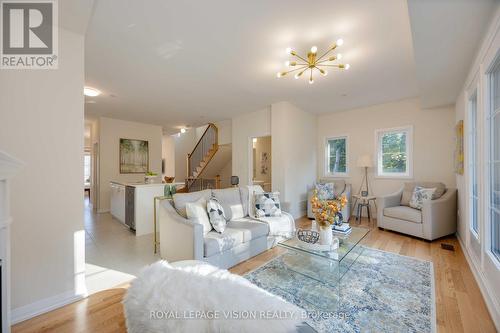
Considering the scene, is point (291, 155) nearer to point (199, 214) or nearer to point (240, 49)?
point (240, 49)

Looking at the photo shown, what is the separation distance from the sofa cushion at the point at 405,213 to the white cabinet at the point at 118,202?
5397 mm

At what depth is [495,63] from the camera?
1963 millimetres

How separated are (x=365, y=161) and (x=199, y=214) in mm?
4001

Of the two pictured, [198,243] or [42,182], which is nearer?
[42,182]

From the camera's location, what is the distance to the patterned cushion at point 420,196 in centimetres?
377

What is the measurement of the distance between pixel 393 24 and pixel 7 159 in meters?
3.38

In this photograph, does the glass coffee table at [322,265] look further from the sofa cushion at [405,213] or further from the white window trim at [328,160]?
the white window trim at [328,160]

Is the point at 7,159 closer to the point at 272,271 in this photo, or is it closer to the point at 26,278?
the point at 26,278

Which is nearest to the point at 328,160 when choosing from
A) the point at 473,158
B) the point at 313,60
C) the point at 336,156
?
the point at 336,156

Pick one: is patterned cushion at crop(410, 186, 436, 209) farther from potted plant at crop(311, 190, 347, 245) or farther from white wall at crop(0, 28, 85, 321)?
white wall at crop(0, 28, 85, 321)

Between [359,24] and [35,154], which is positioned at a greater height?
[359,24]

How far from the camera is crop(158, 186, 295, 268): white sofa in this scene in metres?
2.32

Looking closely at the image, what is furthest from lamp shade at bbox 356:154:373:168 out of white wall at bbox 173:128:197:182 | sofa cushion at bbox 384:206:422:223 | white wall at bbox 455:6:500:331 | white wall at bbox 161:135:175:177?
white wall at bbox 161:135:175:177

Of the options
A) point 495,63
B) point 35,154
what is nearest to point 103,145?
point 35,154
